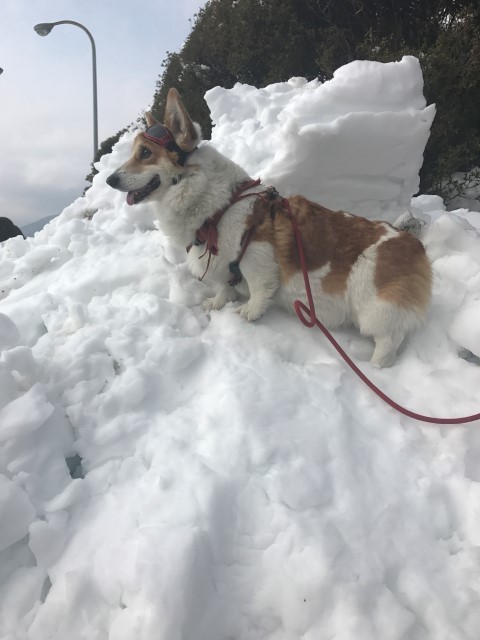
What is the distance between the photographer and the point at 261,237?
7.85ft

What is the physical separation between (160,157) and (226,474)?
1.89 metres

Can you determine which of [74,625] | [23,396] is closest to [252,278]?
[23,396]

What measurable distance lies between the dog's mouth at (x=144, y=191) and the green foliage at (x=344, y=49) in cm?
452

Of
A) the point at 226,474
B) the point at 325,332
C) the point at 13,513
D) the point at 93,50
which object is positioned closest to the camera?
the point at 13,513

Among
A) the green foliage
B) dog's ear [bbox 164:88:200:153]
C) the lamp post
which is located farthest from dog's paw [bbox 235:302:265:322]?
the lamp post

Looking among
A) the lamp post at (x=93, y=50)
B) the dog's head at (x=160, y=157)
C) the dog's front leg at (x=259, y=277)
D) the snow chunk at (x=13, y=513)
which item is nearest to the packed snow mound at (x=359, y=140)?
the dog's head at (x=160, y=157)

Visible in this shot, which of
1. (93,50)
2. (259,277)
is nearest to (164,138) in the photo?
(259,277)

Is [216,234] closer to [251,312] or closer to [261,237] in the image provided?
[261,237]

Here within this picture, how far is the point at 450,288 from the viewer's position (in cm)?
256

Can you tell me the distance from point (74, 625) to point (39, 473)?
583 millimetres

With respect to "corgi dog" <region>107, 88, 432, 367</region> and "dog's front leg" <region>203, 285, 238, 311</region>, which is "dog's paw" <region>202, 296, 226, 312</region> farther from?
"corgi dog" <region>107, 88, 432, 367</region>

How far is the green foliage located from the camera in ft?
17.4

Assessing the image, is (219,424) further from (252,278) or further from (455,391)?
(455,391)

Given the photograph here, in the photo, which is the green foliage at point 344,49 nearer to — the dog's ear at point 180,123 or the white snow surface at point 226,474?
the white snow surface at point 226,474
